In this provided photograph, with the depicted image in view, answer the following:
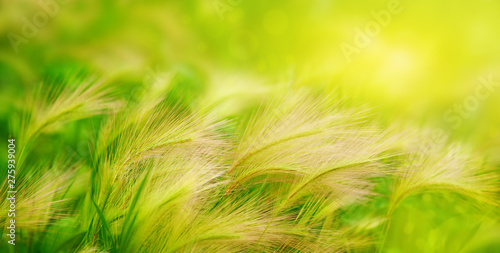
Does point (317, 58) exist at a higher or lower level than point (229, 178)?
higher

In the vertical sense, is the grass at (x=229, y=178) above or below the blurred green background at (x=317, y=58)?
below

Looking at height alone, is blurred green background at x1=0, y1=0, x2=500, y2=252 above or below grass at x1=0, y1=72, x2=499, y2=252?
above

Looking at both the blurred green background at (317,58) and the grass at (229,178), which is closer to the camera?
the grass at (229,178)

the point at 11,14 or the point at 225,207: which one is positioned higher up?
the point at 11,14

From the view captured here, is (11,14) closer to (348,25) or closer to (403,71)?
(348,25)

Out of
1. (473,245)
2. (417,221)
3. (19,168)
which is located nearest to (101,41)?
(19,168)

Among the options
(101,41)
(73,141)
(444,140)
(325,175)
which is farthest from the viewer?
(101,41)

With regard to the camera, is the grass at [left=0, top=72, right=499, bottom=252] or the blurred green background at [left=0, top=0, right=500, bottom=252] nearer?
the grass at [left=0, top=72, right=499, bottom=252]

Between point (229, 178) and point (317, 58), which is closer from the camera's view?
point (229, 178)
